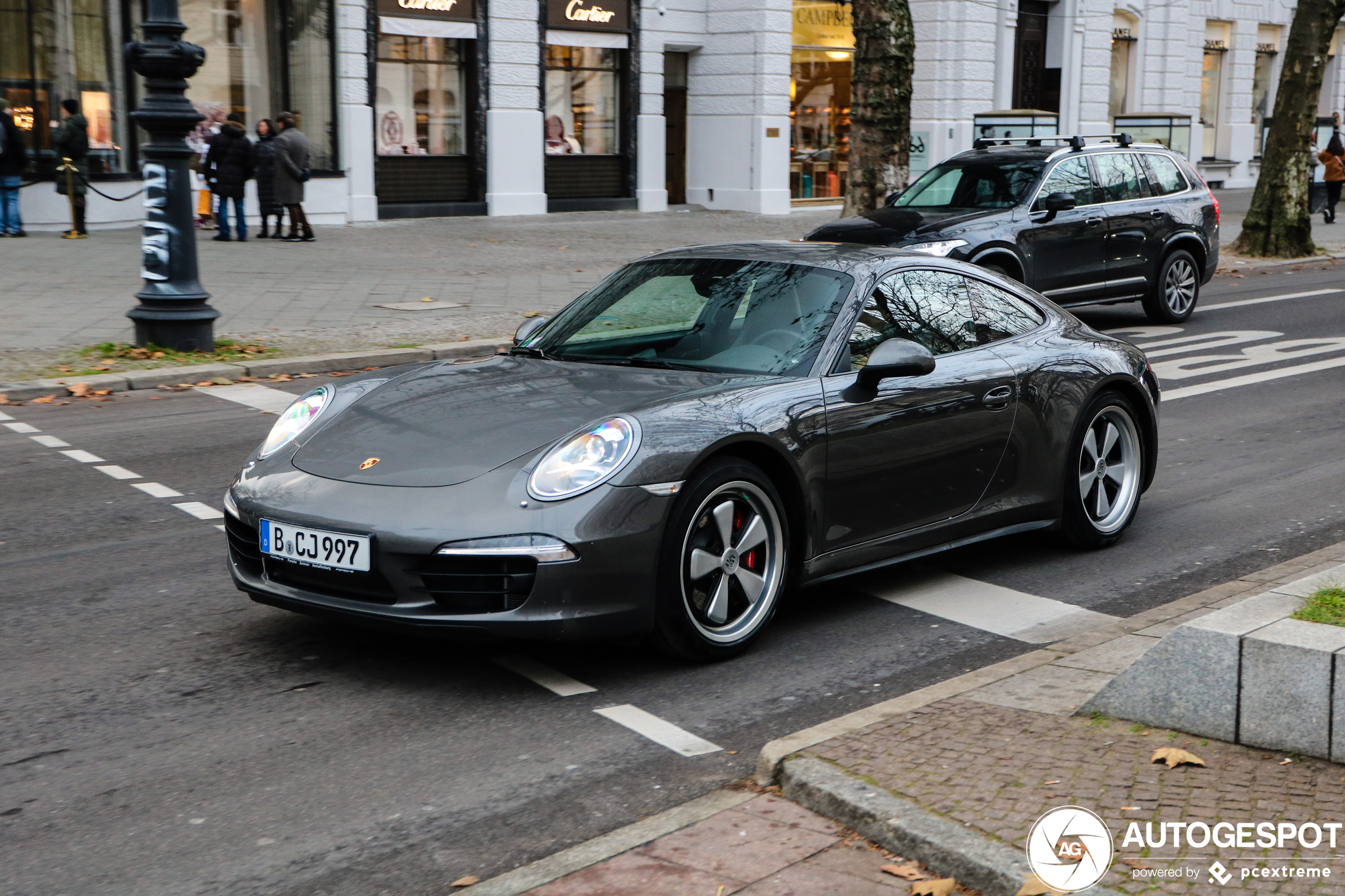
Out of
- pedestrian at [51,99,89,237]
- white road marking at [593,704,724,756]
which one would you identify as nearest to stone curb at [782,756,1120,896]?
white road marking at [593,704,724,756]

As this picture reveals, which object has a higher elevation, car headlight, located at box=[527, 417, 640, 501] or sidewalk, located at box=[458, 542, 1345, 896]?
car headlight, located at box=[527, 417, 640, 501]

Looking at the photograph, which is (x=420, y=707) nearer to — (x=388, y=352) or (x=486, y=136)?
(x=388, y=352)

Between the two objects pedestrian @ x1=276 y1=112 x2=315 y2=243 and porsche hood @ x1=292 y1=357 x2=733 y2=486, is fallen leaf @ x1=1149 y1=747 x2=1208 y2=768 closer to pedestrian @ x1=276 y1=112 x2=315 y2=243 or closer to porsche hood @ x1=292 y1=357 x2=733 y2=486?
porsche hood @ x1=292 y1=357 x2=733 y2=486

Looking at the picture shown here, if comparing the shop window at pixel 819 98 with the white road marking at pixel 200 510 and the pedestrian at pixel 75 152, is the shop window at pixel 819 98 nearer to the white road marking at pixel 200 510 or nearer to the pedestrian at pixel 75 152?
the pedestrian at pixel 75 152

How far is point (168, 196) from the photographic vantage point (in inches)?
471

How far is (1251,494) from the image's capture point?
7941mm

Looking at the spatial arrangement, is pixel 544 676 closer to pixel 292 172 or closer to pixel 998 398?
pixel 998 398

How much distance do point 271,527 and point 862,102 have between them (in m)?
14.6

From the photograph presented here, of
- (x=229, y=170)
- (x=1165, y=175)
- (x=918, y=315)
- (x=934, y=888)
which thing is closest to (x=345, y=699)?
(x=934, y=888)

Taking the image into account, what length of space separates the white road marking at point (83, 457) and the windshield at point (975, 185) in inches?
351

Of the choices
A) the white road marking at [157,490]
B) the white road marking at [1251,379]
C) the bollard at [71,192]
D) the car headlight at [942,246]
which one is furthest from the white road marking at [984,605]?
the bollard at [71,192]

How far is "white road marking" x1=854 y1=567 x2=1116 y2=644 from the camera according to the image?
568 centimetres

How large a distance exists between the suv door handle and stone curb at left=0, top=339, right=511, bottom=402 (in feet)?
18.8

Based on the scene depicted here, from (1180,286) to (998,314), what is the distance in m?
9.96
